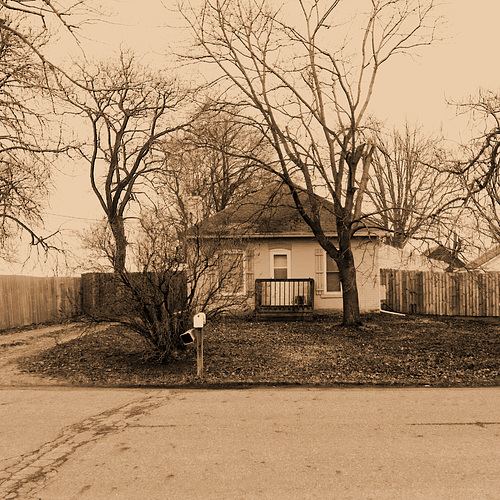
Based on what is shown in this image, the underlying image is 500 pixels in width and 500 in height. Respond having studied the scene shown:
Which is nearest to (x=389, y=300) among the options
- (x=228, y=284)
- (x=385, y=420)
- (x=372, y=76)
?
(x=372, y=76)

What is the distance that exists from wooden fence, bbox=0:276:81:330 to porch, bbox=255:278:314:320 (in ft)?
21.3

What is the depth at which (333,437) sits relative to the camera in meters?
6.79

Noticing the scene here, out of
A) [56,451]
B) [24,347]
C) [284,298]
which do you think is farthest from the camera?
[284,298]

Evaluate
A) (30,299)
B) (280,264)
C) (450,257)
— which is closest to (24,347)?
(30,299)

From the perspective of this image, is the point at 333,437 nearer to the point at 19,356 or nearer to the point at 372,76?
the point at 19,356

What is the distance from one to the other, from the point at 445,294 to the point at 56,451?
2287cm

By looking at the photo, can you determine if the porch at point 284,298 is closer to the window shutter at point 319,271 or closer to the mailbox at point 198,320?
the window shutter at point 319,271

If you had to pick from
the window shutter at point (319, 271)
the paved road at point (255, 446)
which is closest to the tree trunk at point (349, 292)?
the window shutter at point (319, 271)

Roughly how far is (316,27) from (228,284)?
10.1 meters

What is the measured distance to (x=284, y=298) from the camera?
2306 centimetres

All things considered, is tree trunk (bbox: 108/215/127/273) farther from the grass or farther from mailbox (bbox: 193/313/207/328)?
the grass

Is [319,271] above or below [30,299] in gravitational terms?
above

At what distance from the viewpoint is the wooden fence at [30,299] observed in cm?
2320

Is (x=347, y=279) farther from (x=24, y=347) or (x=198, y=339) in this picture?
(x=24, y=347)
